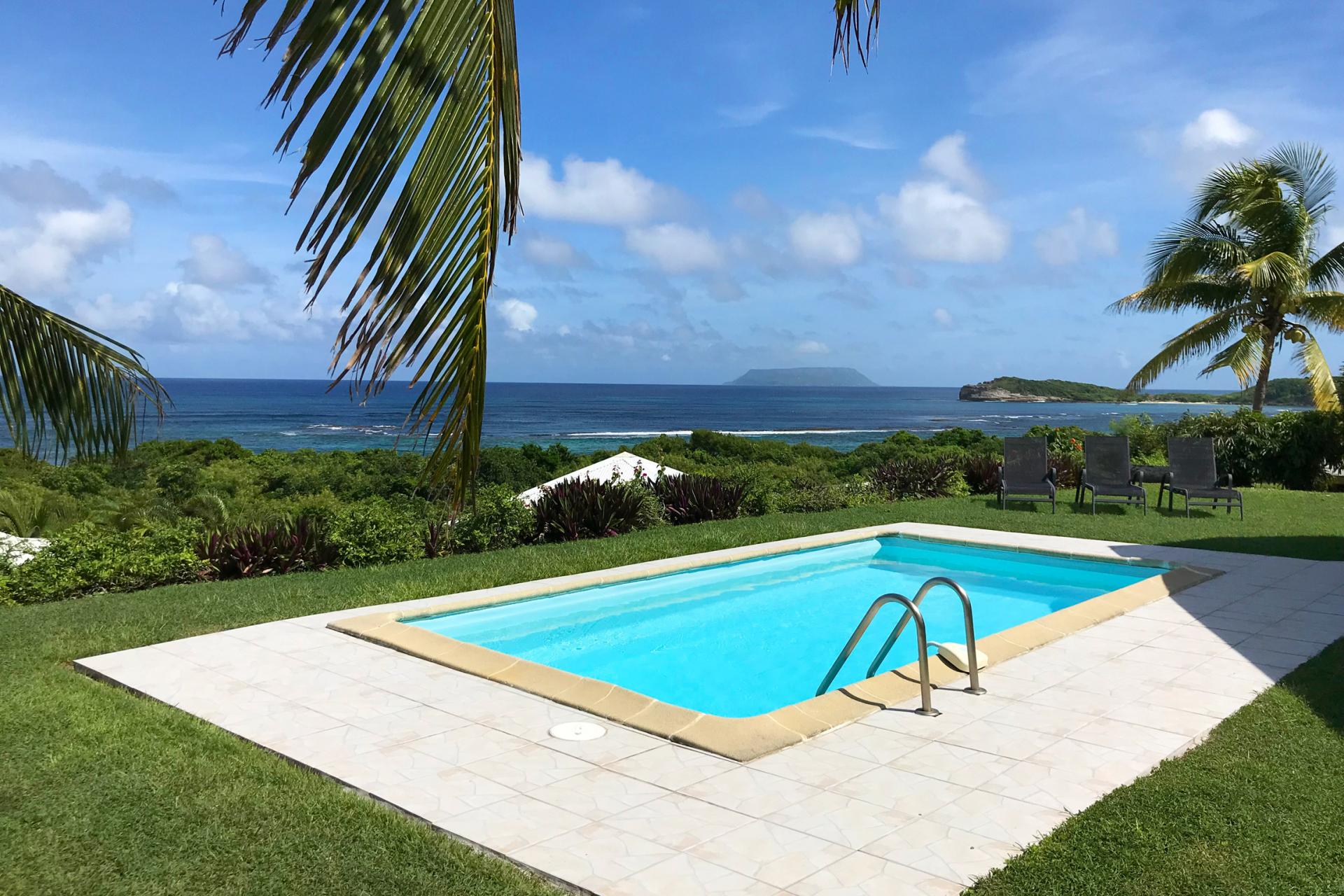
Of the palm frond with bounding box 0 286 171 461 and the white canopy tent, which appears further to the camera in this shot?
the white canopy tent

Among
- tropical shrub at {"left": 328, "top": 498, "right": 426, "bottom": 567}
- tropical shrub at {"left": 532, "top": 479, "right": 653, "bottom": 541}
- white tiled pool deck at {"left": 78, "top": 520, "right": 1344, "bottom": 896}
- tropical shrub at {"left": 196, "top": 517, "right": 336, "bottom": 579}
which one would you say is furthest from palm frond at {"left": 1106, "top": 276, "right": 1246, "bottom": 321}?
tropical shrub at {"left": 196, "top": 517, "right": 336, "bottom": 579}

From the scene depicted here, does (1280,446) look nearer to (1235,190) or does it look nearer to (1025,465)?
(1025,465)

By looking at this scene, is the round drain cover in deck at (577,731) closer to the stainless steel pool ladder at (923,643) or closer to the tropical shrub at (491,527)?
the stainless steel pool ladder at (923,643)

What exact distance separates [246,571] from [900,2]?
803 cm

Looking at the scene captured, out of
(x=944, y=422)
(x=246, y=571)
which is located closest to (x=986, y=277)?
(x=944, y=422)

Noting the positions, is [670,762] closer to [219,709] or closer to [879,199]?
[219,709]

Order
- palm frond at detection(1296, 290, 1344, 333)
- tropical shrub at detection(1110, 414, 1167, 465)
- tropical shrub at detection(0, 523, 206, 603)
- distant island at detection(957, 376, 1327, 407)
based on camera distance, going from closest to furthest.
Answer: tropical shrub at detection(0, 523, 206, 603), palm frond at detection(1296, 290, 1344, 333), tropical shrub at detection(1110, 414, 1167, 465), distant island at detection(957, 376, 1327, 407)

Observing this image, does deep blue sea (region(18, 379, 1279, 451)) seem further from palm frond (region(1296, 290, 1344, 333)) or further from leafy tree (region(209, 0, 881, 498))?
leafy tree (region(209, 0, 881, 498))

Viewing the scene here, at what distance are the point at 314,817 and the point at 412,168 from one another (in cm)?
300

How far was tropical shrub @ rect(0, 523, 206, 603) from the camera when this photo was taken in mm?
7773

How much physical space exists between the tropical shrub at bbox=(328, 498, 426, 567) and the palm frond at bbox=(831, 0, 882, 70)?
8.10 m

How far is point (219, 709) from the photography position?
4883mm

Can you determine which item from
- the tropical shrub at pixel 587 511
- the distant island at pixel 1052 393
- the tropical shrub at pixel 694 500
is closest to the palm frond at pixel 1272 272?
the tropical shrub at pixel 694 500

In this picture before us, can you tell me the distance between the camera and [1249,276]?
1728cm
